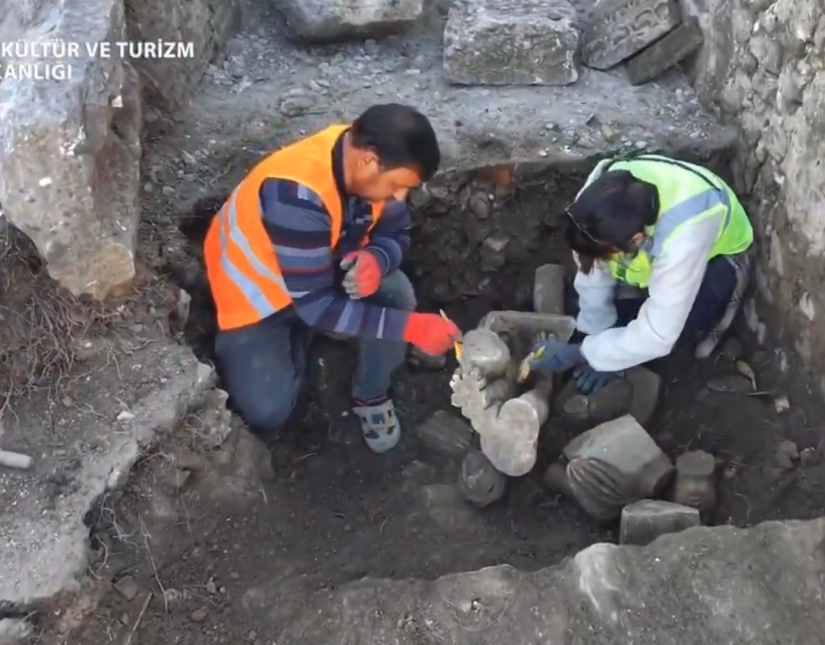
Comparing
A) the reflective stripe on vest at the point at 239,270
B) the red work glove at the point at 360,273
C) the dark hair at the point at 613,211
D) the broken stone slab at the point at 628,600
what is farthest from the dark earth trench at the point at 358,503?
the dark hair at the point at 613,211

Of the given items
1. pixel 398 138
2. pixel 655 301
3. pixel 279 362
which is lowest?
pixel 279 362

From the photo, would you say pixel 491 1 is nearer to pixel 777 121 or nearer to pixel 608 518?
pixel 777 121

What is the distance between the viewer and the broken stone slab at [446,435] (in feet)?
10.2

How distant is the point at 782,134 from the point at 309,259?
4.89 feet

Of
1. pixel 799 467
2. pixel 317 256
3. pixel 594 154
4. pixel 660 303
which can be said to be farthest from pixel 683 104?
pixel 317 256

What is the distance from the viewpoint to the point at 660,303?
2596mm

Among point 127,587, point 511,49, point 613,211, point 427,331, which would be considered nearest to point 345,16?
point 511,49

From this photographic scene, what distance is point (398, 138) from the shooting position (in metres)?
2.28

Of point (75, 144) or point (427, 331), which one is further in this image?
point (427, 331)

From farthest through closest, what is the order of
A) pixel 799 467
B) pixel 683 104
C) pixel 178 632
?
pixel 683 104
pixel 799 467
pixel 178 632

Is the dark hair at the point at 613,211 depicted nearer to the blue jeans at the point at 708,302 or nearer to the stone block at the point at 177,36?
the blue jeans at the point at 708,302

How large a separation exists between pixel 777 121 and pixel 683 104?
1.65 feet

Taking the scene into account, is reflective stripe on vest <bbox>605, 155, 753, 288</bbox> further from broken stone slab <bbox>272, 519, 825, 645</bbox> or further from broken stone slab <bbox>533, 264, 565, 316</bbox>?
broken stone slab <bbox>272, 519, 825, 645</bbox>

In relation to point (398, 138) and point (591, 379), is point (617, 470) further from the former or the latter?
point (398, 138)
